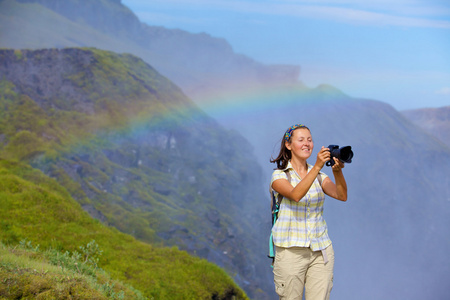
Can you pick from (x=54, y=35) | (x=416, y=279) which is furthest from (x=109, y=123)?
(x=416, y=279)

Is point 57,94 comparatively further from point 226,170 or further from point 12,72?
point 226,170

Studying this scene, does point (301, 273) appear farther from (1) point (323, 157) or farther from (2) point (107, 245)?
(2) point (107, 245)

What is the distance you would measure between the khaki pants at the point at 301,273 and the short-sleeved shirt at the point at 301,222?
0.44ft

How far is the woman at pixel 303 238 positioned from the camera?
6031 mm

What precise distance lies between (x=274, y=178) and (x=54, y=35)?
192 meters

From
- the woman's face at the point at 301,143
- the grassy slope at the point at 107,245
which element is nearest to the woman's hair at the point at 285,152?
the woman's face at the point at 301,143

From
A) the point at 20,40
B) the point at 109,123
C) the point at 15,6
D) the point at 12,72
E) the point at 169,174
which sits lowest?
the point at 169,174

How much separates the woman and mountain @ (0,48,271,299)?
43280 mm

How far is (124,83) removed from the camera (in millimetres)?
128750

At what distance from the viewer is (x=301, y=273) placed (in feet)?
20.0

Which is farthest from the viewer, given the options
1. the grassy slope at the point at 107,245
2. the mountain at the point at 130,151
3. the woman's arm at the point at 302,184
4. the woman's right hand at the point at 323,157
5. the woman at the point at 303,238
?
the mountain at the point at 130,151

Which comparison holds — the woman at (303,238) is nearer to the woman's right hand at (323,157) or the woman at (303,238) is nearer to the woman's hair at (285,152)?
the woman's right hand at (323,157)

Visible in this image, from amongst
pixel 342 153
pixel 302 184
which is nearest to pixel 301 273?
pixel 302 184

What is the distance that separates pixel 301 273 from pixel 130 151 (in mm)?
106109
